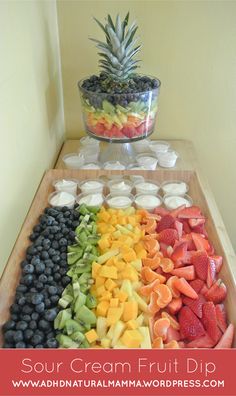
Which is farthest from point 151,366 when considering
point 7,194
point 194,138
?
point 194,138

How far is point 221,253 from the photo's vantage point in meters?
0.96

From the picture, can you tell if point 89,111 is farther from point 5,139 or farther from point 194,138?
point 194,138

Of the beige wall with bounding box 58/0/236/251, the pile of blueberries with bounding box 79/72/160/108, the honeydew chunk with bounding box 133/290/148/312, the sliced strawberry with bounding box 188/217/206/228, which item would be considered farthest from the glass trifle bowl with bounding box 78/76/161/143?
the honeydew chunk with bounding box 133/290/148/312

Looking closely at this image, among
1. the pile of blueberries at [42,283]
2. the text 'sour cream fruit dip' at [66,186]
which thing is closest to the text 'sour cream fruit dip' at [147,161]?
the text 'sour cream fruit dip' at [66,186]

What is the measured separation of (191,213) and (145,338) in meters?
0.45

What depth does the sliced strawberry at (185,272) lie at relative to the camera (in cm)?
Result: 91

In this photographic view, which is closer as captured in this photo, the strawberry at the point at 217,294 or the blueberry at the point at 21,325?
the blueberry at the point at 21,325

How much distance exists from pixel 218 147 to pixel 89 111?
673 mm

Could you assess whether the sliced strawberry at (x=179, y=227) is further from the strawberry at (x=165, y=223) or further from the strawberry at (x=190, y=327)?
the strawberry at (x=190, y=327)

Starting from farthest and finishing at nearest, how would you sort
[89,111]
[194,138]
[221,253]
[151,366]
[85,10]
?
[194,138]
[85,10]
[89,111]
[221,253]
[151,366]

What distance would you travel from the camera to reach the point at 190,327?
2.62ft

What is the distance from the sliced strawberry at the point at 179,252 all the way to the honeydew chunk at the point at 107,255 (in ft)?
0.48

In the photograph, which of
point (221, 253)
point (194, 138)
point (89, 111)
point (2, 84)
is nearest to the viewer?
point (2, 84)

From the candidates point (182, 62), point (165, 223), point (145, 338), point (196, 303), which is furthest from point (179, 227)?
point (182, 62)
